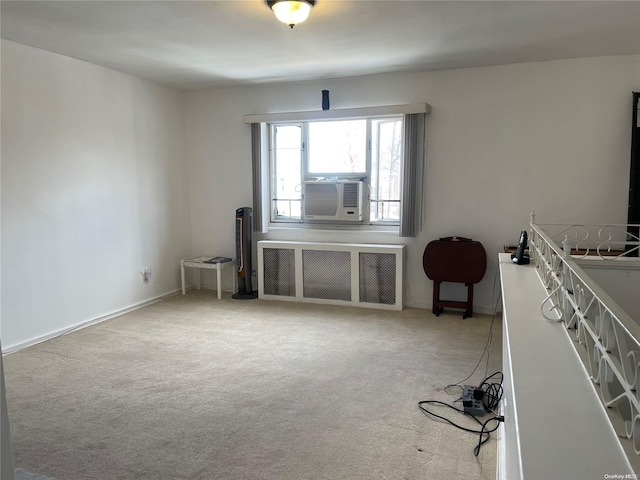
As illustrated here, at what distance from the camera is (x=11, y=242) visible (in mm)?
3529

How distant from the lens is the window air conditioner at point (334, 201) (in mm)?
4855

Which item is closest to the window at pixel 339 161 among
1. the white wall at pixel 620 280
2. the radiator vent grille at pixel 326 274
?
the radiator vent grille at pixel 326 274

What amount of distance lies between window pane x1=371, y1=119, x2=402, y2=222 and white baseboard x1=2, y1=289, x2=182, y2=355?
263 centimetres

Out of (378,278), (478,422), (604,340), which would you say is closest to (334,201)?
(378,278)

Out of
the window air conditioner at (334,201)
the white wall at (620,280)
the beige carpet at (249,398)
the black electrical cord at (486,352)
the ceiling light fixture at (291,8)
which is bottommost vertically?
the beige carpet at (249,398)

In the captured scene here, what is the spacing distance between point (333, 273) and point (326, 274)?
80 millimetres

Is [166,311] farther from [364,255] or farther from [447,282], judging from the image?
[447,282]

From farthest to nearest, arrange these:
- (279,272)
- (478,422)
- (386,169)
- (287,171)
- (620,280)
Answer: (287,171), (279,272), (386,169), (620,280), (478,422)

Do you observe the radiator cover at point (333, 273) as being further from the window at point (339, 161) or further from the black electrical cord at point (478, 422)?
the black electrical cord at point (478, 422)

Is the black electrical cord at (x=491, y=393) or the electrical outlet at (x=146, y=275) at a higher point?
the electrical outlet at (x=146, y=275)

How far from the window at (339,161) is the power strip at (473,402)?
2.45 m

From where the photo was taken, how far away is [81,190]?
4121 mm

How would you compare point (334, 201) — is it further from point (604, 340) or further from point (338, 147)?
point (604, 340)

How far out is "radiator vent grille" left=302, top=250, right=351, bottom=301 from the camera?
4.85 metres
